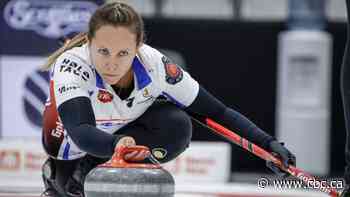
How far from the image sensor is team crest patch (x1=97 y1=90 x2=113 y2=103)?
2443 millimetres

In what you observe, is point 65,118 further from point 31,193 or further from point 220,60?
point 220,60

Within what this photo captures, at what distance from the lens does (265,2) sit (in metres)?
5.34

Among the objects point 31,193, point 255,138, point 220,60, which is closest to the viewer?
point 255,138

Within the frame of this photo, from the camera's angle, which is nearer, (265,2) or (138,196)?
(138,196)

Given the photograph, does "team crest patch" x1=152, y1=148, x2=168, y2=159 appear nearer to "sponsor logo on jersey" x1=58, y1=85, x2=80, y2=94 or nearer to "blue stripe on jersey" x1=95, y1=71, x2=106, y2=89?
"blue stripe on jersey" x1=95, y1=71, x2=106, y2=89

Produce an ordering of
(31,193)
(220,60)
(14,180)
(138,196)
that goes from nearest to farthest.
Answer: (138,196)
(31,193)
(14,180)
(220,60)

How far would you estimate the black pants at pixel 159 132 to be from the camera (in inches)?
104

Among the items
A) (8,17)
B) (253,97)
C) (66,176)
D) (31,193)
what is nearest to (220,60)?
(253,97)

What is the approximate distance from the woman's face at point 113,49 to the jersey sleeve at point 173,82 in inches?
7.7

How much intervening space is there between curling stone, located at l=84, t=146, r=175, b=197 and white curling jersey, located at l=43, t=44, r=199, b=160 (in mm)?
374

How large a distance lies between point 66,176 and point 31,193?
2.32 feet

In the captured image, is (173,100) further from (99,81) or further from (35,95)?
(35,95)

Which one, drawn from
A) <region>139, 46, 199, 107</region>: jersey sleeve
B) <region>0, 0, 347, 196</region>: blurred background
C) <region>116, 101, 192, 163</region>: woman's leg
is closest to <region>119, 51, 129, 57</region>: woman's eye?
<region>139, 46, 199, 107</region>: jersey sleeve

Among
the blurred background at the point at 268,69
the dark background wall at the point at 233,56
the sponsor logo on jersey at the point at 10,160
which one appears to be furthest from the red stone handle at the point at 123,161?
the dark background wall at the point at 233,56
